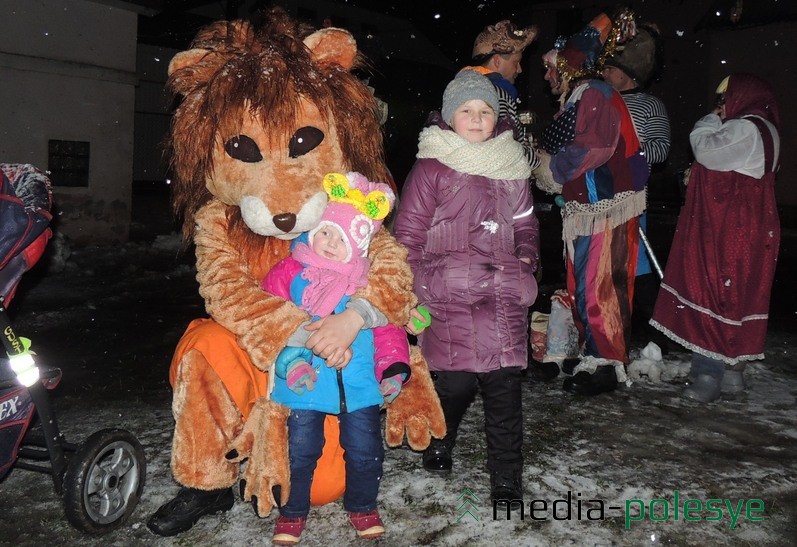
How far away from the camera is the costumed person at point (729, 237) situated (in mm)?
3977

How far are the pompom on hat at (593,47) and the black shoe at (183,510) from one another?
328 cm

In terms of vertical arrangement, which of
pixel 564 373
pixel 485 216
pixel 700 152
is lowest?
pixel 564 373

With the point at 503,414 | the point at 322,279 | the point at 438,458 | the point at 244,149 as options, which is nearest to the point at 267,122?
the point at 244,149

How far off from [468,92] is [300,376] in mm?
1533

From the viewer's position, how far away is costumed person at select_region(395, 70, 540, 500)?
2.90 meters

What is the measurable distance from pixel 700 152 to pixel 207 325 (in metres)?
3.27

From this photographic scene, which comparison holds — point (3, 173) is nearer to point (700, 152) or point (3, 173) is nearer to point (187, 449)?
point (187, 449)

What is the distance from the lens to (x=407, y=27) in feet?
107

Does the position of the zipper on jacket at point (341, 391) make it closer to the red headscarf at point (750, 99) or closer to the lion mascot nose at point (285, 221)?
the lion mascot nose at point (285, 221)

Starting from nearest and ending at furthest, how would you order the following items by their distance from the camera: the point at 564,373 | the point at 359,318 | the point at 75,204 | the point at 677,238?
1. the point at 359,318
2. the point at 677,238
3. the point at 564,373
4. the point at 75,204

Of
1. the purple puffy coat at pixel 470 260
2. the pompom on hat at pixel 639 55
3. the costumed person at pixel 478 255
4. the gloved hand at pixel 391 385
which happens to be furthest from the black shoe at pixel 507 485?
the pompom on hat at pixel 639 55

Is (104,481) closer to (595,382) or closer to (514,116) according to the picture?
(514,116)

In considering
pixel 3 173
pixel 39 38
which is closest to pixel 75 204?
pixel 39 38

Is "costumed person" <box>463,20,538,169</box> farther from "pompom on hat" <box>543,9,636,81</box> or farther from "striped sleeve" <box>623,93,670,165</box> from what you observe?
"striped sleeve" <box>623,93,670,165</box>
